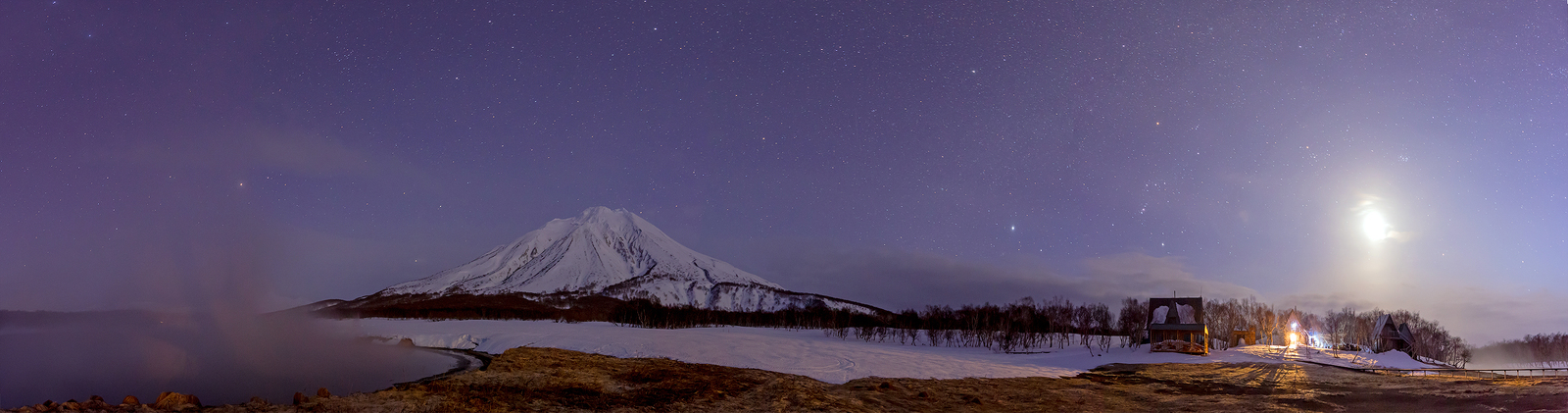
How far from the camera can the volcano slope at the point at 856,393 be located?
742 inches

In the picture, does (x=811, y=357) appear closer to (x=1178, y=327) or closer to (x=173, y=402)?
(x=173, y=402)

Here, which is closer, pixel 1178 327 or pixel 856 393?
pixel 856 393

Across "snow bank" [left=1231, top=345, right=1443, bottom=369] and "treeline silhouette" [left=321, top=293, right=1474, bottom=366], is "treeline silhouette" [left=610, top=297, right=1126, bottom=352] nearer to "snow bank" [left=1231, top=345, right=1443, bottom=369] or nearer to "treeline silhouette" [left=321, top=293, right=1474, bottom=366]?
"treeline silhouette" [left=321, top=293, right=1474, bottom=366]

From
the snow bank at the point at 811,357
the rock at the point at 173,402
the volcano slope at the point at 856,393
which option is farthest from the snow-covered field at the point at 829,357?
the rock at the point at 173,402

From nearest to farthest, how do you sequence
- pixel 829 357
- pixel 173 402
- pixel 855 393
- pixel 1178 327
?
pixel 173 402
pixel 855 393
pixel 829 357
pixel 1178 327

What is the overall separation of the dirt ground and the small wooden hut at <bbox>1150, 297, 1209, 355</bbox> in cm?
2034

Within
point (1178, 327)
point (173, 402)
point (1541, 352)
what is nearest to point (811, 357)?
point (173, 402)

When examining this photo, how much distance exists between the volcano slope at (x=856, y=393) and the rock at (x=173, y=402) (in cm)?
96

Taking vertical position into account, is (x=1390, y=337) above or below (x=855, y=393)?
above

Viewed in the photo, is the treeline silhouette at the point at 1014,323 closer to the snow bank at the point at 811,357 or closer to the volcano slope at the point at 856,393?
the snow bank at the point at 811,357

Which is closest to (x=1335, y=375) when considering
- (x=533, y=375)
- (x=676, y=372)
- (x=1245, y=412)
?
(x=1245, y=412)

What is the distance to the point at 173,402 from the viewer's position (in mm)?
15250

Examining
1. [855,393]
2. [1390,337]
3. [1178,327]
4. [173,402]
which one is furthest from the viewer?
[1390,337]

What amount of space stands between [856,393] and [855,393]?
39 millimetres
